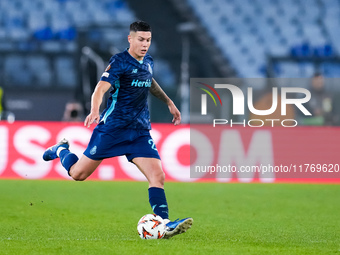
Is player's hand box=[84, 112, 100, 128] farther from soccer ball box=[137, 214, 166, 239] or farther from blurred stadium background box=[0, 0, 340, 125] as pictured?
blurred stadium background box=[0, 0, 340, 125]

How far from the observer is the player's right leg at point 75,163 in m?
6.34

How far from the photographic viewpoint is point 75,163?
657 centimetres

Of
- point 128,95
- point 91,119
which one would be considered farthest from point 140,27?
point 91,119

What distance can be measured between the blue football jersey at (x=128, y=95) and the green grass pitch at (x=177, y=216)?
104cm

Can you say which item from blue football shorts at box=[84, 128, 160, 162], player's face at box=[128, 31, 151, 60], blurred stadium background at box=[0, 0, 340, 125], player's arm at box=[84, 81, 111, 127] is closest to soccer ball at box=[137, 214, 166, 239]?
blue football shorts at box=[84, 128, 160, 162]

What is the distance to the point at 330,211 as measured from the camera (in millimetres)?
8906

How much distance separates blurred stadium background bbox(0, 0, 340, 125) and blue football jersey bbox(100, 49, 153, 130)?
28.9 ft

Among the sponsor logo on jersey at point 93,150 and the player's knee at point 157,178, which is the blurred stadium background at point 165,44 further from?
the sponsor logo on jersey at point 93,150

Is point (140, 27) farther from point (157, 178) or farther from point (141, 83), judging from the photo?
point (157, 178)

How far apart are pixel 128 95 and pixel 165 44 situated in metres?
11.7

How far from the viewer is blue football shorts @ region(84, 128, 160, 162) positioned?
617 cm

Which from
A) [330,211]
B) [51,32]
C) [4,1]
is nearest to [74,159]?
[330,211]

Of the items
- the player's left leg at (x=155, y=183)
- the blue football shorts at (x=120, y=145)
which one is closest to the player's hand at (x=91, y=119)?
the blue football shorts at (x=120, y=145)

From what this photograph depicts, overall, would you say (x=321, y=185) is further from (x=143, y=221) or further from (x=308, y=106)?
(x=143, y=221)
